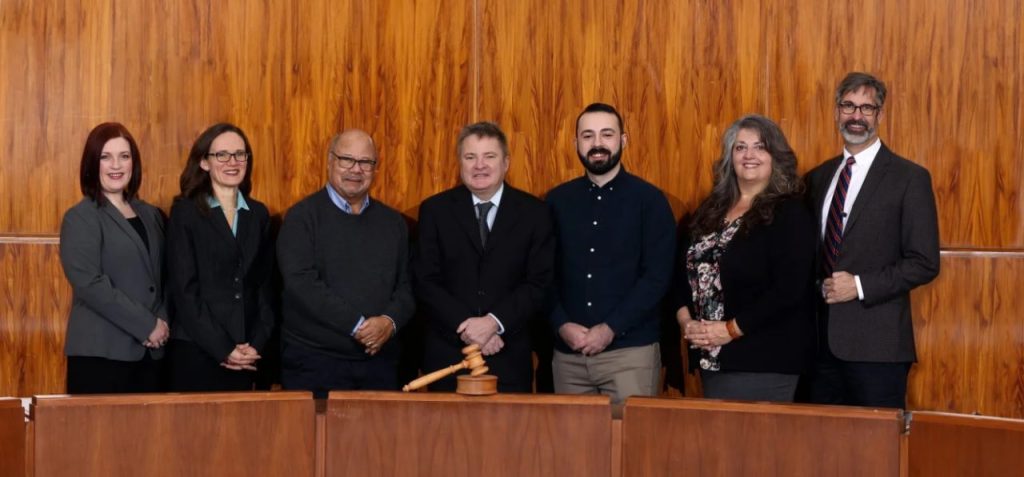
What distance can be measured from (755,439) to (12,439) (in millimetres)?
1569

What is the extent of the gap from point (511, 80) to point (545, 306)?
1099 mm

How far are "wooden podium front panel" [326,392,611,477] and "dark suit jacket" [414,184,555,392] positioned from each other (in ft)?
3.79

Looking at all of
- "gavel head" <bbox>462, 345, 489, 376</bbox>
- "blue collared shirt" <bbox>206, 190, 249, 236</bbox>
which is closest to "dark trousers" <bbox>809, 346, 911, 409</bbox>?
"gavel head" <bbox>462, 345, 489, 376</bbox>

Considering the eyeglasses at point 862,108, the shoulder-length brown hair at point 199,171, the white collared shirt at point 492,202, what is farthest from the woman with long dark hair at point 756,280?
the shoulder-length brown hair at point 199,171

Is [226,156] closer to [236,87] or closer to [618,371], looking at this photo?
[236,87]

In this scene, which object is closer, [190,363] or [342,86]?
[190,363]

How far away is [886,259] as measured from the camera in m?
A: 3.71

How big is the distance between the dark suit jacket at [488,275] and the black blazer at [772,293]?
0.62 meters

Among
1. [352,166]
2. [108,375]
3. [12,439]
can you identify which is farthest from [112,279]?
[12,439]

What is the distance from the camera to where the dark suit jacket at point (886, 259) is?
3641 millimetres

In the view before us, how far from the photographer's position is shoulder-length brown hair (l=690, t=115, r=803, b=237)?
363 centimetres

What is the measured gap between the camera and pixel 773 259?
358 cm

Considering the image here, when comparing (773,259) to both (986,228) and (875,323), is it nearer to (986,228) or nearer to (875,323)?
(875,323)

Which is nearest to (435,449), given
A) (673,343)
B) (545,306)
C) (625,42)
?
(545,306)
